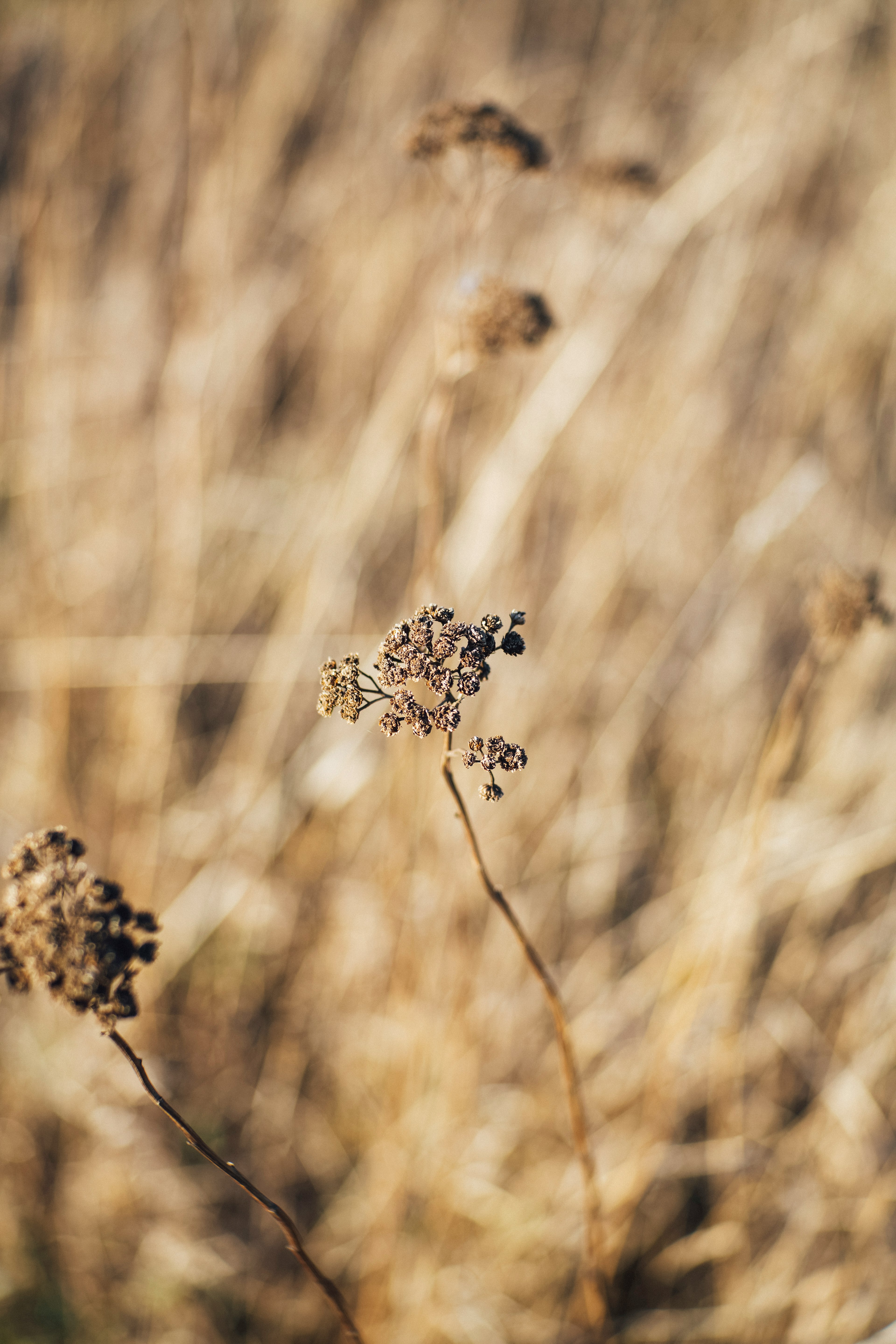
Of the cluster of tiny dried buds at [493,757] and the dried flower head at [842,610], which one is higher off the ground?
the dried flower head at [842,610]

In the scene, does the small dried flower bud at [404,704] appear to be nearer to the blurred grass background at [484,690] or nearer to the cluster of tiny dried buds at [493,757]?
the cluster of tiny dried buds at [493,757]

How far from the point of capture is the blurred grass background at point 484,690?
2238 millimetres

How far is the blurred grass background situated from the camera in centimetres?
224

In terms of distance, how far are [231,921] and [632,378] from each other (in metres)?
3.43

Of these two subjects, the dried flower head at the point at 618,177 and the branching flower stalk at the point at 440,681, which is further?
the dried flower head at the point at 618,177

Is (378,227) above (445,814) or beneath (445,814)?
above

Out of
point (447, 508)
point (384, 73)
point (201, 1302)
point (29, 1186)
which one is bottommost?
point (201, 1302)

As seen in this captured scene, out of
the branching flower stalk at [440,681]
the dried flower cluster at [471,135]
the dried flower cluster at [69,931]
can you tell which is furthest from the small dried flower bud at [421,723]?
the dried flower cluster at [471,135]

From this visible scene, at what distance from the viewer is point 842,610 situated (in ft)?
4.77

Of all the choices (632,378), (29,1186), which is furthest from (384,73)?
(29,1186)

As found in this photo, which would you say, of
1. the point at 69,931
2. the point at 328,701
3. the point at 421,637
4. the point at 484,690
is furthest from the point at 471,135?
the point at 484,690

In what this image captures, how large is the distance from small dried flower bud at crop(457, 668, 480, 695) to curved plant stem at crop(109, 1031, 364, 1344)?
1.98ft

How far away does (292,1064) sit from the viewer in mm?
2719

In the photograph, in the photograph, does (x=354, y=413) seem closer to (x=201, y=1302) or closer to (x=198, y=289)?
(x=198, y=289)
